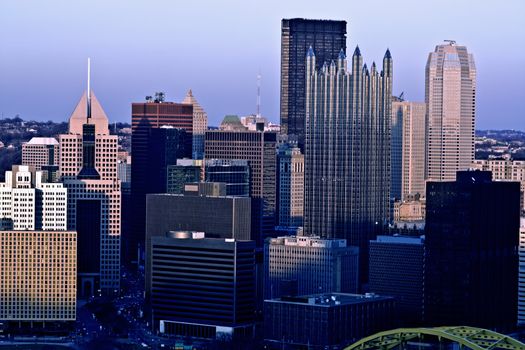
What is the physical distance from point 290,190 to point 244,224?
24711 mm

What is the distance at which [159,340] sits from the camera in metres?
70.0

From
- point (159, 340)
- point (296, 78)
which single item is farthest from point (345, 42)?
point (159, 340)

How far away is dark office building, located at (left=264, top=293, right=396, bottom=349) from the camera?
6544cm

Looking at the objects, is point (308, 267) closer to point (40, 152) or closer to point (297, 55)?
point (40, 152)

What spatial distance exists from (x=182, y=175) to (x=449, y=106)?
3054 cm

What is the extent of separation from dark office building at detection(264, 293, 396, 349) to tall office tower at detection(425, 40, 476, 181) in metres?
46.7

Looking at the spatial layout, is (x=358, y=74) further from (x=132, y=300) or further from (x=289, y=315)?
(x=289, y=315)

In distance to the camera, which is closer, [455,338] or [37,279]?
[455,338]

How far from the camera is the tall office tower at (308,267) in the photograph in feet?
243

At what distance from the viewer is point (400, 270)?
7488 cm

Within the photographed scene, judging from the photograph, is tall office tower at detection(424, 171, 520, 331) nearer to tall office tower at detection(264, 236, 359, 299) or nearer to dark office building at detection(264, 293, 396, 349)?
dark office building at detection(264, 293, 396, 349)

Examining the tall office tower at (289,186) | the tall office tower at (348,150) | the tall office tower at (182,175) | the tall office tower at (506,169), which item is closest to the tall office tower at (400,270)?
the tall office tower at (348,150)

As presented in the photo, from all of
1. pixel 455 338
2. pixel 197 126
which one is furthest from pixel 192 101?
pixel 455 338

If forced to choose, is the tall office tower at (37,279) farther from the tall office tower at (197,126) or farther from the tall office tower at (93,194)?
the tall office tower at (197,126)
